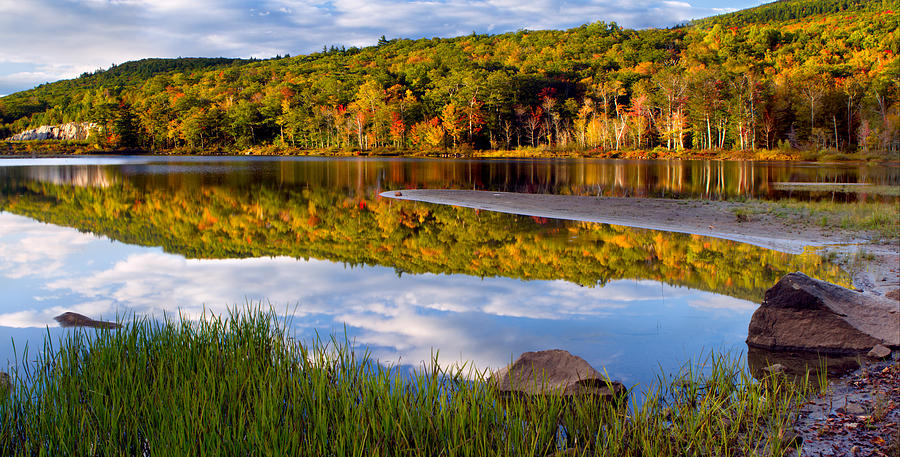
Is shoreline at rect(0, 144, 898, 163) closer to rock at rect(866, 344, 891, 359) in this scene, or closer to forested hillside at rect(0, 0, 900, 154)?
forested hillside at rect(0, 0, 900, 154)

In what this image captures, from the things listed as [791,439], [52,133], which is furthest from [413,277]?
[52,133]

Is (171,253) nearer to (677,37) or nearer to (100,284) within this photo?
(100,284)

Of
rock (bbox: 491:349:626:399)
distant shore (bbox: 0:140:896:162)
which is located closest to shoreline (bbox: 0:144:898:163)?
distant shore (bbox: 0:140:896:162)

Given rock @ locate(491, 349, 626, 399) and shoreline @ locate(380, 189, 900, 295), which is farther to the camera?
shoreline @ locate(380, 189, 900, 295)

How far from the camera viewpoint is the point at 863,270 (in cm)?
954

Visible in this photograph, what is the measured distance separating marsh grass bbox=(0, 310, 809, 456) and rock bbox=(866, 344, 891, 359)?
5.36ft

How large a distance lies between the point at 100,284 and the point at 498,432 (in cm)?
902

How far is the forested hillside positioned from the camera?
67.4 metres

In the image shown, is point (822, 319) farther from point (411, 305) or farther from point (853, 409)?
point (411, 305)

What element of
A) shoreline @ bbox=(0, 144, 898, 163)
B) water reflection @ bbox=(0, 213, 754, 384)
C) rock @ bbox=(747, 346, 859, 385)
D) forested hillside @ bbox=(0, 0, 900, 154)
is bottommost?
rock @ bbox=(747, 346, 859, 385)

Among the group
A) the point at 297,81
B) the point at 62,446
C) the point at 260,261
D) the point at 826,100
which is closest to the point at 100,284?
the point at 260,261

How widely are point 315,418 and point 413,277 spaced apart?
7.37 metres

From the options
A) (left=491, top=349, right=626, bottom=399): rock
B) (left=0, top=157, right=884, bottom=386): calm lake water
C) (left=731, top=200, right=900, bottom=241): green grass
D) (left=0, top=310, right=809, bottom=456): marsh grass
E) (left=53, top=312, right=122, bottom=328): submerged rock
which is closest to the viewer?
(left=0, top=310, right=809, bottom=456): marsh grass

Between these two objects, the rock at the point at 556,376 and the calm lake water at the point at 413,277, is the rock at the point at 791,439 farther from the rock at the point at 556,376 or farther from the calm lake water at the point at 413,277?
the calm lake water at the point at 413,277
